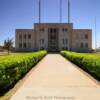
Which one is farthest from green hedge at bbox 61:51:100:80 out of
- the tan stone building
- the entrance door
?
the entrance door

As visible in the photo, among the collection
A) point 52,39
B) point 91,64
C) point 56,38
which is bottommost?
point 91,64

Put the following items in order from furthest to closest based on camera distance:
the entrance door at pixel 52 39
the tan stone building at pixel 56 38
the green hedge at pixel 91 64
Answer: the entrance door at pixel 52 39
the tan stone building at pixel 56 38
the green hedge at pixel 91 64

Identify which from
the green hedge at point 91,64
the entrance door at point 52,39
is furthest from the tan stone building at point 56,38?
the green hedge at point 91,64

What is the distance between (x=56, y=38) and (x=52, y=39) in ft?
5.22

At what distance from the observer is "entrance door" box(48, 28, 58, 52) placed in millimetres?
84062

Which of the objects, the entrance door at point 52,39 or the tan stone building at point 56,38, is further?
the entrance door at point 52,39

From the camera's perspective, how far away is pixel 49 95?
8680 mm

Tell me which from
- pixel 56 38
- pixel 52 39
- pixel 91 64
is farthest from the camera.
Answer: pixel 52 39

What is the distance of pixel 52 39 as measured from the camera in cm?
8481

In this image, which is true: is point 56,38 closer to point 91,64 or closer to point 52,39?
point 52,39

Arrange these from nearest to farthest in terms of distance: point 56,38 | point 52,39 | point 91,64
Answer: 1. point 91,64
2. point 56,38
3. point 52,39

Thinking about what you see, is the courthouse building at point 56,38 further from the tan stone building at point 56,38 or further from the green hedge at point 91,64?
the green hedge at point 91,64

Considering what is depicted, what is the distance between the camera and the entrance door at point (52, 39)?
84062mm

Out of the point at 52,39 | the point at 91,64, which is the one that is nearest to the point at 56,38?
the point at 52,39
